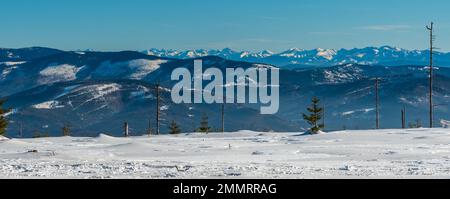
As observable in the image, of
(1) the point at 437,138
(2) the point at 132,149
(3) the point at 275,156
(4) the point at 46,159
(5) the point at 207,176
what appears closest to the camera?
(5) the point at 207,176

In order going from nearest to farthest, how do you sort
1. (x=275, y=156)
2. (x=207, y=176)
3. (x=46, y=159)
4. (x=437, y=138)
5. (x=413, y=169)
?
1. (x=207, y=176)
2. (x=413, y=169)
3. (x=46, y=159)
4. (x=275, y=156)
5. (x=437, y=138)

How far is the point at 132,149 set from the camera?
29.4 meters

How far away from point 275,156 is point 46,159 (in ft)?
26.1

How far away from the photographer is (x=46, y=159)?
71.4 ft
